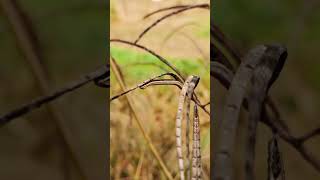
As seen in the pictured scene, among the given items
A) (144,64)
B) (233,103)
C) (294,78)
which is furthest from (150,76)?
(294,78)

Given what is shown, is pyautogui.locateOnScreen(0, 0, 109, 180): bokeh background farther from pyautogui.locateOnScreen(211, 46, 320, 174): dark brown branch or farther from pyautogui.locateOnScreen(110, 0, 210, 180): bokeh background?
pyautogui.locateOnScreen(211, 46, 320, 174): dark brown branch

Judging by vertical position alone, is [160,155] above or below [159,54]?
below

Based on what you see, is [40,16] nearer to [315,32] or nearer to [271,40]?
[271,40]

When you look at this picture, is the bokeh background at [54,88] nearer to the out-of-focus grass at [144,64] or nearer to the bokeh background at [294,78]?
the out-of-focus grass at [144,64]

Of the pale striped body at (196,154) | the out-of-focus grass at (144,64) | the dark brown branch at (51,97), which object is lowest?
the pale striped body at (196,154)

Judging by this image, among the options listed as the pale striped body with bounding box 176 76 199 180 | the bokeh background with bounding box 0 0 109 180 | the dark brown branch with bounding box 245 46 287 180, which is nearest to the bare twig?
the dark brown branch with bounding box 245 46 287 180

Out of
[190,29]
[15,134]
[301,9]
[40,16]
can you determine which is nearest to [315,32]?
[301,9]

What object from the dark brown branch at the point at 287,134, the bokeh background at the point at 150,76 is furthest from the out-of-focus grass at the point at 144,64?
the dark brown branch at the point at 287,134

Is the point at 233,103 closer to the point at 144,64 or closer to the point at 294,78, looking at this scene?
the point at 294,78
